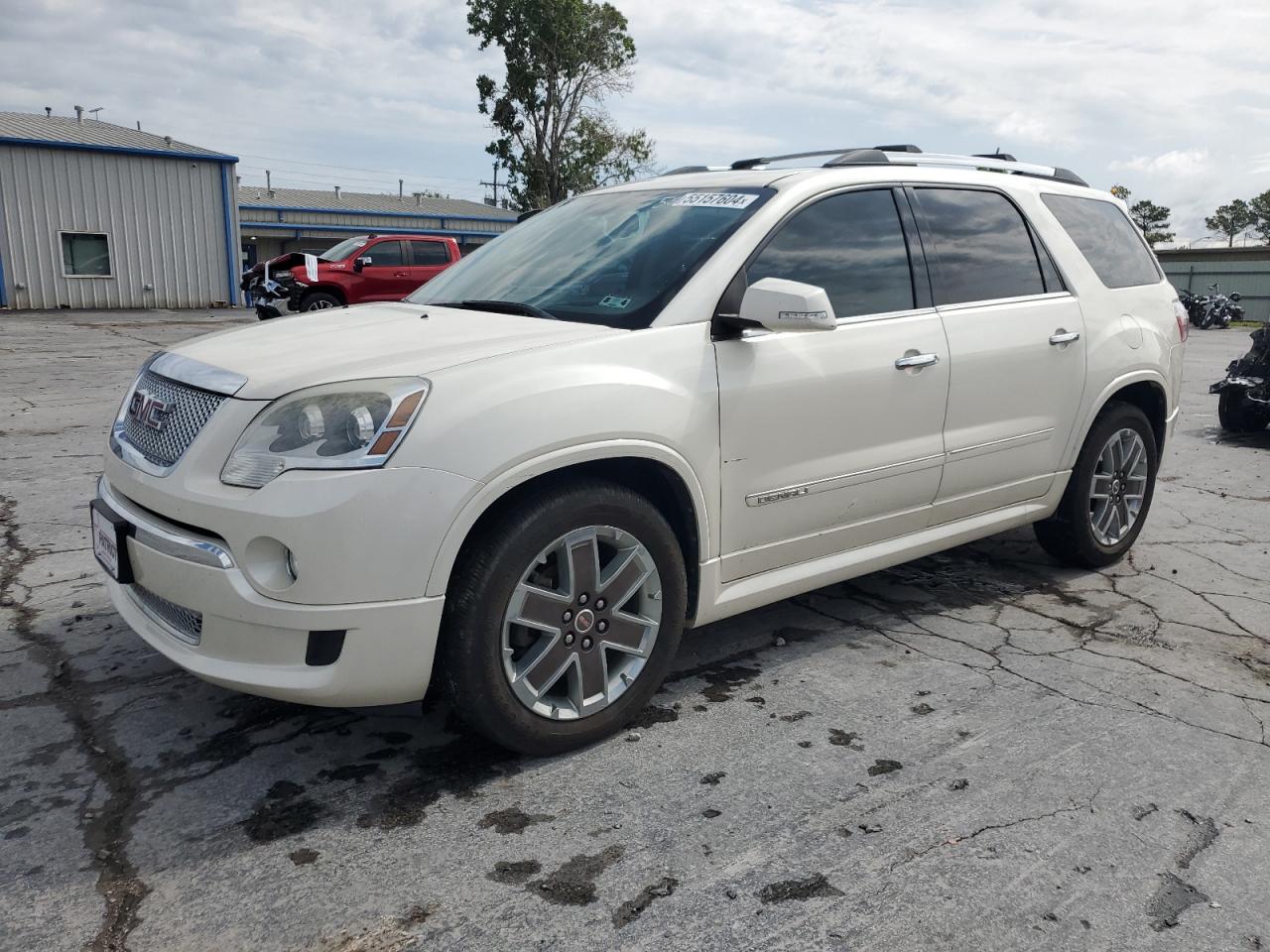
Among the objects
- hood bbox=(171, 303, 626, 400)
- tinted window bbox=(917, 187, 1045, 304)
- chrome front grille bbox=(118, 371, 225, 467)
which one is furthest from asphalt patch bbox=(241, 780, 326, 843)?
tinted window bbox=(917, 187, 1045, 304)

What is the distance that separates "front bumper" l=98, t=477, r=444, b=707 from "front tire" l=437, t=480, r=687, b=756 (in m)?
0.13

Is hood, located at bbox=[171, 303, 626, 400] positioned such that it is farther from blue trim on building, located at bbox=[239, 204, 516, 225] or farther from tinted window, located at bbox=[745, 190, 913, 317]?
blue trim on building, located at bbox=[239, 204, 516, 225]

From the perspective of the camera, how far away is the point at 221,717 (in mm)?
3193

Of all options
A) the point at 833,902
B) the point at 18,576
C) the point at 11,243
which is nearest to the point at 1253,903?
the point at 833,902

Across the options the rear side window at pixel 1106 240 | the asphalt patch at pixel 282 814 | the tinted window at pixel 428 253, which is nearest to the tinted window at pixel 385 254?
the tinted window at pixel 428 253

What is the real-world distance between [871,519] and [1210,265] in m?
42.8

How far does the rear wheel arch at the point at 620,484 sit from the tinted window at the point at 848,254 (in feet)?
2.44

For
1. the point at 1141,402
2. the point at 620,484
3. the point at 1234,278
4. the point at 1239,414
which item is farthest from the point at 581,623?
the point at 1234,278

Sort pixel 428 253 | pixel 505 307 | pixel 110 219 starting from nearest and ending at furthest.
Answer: pixel 505 307
pixel 428 253
pixel 110 219

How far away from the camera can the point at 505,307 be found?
3500 millimetres

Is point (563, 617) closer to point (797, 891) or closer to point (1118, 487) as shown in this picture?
point (797, 891)

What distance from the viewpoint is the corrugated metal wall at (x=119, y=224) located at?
24.2m

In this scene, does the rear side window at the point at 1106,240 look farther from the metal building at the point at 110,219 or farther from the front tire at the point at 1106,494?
the metal building at the point at 110,219

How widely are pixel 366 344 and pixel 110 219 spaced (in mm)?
26298
